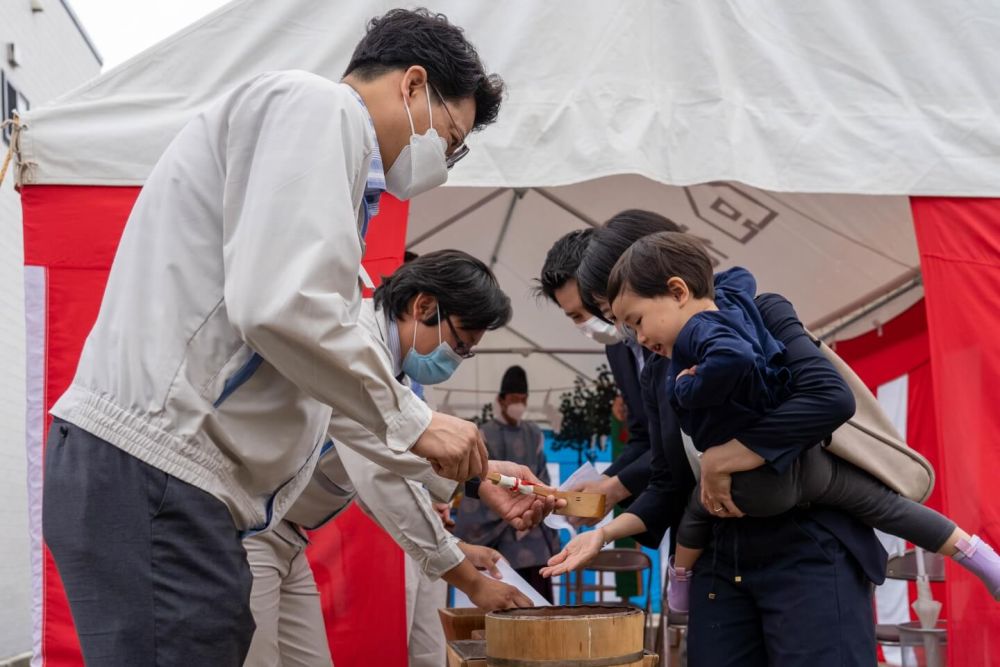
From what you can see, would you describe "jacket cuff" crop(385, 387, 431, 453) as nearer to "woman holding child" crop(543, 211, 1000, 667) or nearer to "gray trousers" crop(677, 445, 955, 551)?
"woman holding child" crop(543, 211, 1000, 667)

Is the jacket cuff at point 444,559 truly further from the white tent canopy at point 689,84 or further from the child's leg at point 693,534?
the white tent canopy at point 689,84

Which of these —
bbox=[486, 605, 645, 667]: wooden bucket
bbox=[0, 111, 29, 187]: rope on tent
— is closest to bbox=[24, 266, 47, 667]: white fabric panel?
bbox=[0, 111, 29, 187]: rope on tent

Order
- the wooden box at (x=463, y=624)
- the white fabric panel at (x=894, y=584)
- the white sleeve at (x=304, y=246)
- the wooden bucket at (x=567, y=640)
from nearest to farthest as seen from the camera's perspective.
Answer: the white sleeve at (x=304, y=246)
the wooden bucket at (x=567, y=640)
the wooden box at (x=463, y=624)
the white fabric panel at (x=894, y=584)

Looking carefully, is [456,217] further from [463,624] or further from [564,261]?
[463,624]

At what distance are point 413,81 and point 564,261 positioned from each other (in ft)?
5.21

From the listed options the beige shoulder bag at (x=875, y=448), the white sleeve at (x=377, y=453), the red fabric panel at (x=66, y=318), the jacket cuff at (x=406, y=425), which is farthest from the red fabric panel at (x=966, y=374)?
the red fabric panel at (x=66, y=318)

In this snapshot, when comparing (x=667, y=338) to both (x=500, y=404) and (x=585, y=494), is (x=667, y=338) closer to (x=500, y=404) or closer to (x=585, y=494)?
(x=585, y=494)

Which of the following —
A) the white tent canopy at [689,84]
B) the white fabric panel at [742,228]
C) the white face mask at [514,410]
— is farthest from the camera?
the white face mask at [514,410]

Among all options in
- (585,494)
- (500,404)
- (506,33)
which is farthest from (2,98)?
(585,494)

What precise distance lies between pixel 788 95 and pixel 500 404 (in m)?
3.19

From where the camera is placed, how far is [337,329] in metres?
1.46

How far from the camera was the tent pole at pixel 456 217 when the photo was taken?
6.23 metres

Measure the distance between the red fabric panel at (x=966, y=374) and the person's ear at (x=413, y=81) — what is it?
2797 mm

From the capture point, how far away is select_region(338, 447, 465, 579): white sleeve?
2.82 metres
